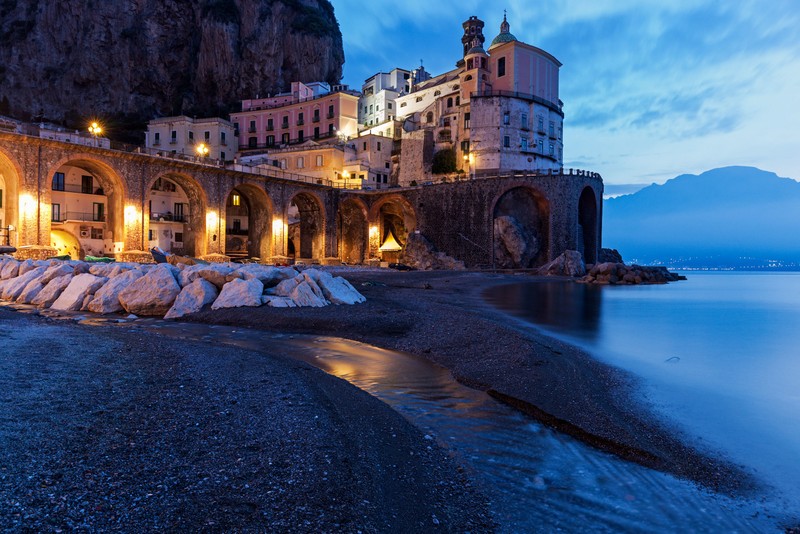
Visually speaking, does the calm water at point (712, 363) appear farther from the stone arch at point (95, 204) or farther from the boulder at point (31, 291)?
the stone arch at point (95, 204)

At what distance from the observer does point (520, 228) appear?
150ft

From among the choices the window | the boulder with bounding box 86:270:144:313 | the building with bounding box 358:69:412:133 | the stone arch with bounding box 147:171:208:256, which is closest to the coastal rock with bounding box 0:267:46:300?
the boulder with bounding box 86:270:144:313

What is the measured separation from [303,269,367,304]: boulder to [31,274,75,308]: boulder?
8.67m

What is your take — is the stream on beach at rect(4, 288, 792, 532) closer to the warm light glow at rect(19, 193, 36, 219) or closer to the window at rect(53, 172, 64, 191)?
the warm light glow at rect(19, 193, 36, 219)

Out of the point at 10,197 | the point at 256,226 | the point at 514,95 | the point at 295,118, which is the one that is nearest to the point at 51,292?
the point at 10,197

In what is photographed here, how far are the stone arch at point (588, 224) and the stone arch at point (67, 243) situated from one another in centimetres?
4824

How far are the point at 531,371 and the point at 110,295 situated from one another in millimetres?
13751

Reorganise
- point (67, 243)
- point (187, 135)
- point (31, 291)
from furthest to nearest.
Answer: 1. point (187, 135)
2. point (67, 243)
3. point (31, 291)

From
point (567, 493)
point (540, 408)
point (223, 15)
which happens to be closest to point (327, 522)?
point (567, 493)

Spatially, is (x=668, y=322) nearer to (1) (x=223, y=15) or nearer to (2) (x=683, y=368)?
(2) (x=683, y=368)

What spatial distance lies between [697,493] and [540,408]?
2.03m

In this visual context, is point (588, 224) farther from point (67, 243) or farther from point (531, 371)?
point (67, 243)

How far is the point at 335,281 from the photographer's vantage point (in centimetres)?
1689

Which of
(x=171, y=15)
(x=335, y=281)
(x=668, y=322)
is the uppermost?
(x=171, y=15)
